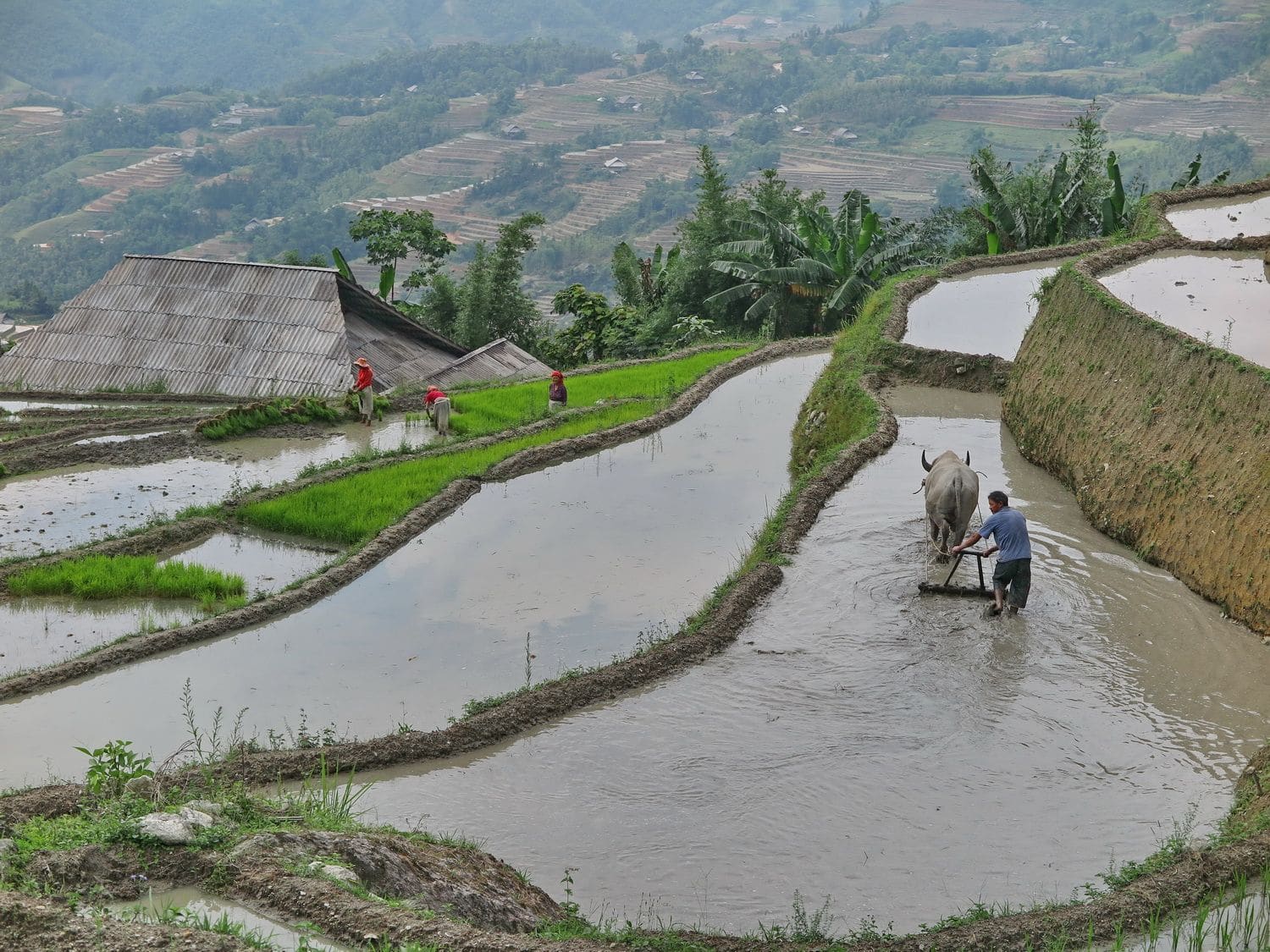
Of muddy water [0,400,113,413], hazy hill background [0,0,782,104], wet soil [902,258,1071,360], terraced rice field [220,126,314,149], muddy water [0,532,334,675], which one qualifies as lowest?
muddy water [0,400,113,413]

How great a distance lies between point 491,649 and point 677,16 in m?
165

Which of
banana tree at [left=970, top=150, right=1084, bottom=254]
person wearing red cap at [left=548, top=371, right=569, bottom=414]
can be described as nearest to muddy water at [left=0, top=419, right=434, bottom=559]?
person wearing red cap at [left=548, top=371, right=569, bottom=414]

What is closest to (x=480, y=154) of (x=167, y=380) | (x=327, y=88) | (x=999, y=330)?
(x=327, y=88)

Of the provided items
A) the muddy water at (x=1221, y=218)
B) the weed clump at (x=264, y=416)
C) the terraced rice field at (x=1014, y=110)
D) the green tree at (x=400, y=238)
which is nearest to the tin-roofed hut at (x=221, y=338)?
the weed clump at (x=264, y=416)

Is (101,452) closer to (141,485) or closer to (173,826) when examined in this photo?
(141,485)

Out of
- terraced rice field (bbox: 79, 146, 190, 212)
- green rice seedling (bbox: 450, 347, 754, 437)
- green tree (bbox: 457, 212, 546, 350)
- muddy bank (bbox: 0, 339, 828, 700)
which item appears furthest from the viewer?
terraced rice field (bbox: 79, 146, 190, 212)

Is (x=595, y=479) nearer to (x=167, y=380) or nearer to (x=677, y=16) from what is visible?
(x=167, y=380)

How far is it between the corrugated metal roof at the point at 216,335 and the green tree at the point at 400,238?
11235mm

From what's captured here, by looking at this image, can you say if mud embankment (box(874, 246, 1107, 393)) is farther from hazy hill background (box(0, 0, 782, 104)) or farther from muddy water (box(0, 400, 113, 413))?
hazy hill background (box(0, 0, 782, 104))

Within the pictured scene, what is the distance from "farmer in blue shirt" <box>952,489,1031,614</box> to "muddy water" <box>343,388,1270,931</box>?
0.18m

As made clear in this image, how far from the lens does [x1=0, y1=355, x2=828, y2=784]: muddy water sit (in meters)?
7.97

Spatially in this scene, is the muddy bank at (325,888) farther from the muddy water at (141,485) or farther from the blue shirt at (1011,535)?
the muddy water at (141,485)

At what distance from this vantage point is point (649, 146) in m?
92.2

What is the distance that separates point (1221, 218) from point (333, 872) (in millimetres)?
15500
